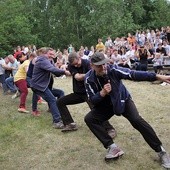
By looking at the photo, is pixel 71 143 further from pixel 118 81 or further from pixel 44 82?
pixel 118 81

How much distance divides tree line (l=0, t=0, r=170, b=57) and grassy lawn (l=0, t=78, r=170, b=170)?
23.8m

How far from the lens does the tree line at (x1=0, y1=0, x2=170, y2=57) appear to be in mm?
35219

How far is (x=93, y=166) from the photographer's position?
5836 mm

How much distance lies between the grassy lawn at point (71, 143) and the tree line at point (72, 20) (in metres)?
23.8

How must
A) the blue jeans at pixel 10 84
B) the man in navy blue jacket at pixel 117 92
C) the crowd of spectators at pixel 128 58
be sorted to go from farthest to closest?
1. the crowd of spectators at pixel 128 58
2. the blue jeans at pixel 10 84
3. the man in navy blue jacket at pixel 117 92

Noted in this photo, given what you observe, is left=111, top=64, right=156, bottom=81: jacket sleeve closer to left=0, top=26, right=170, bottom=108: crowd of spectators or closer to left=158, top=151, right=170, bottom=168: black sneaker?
left=158, top=151, right=170, bottom=168: black sneaker

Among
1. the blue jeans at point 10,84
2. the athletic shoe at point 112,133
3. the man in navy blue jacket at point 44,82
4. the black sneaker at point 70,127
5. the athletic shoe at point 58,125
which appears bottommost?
the blue jeans at point 10,84

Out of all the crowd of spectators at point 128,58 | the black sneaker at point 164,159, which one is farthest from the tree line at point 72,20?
the black sneaker at point 164,159

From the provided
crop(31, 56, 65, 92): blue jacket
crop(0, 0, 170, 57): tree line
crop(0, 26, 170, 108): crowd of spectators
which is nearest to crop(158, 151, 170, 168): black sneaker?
crop(31, 56, 65, 92): blue jacket

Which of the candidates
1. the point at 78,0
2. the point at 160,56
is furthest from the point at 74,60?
the point at 78,0

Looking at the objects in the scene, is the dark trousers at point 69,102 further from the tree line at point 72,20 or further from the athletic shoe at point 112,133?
the tree line at point 72,20

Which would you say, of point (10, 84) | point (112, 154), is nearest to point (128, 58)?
point (10, 84)

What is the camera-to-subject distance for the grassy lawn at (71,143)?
593 centimetres

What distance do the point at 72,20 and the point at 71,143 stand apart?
37.3m
